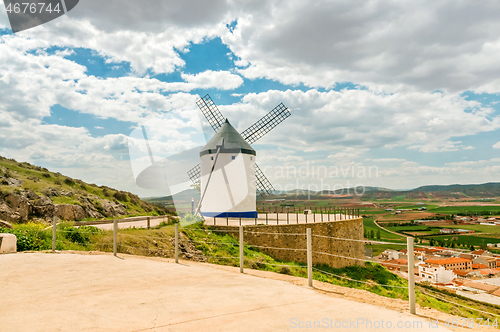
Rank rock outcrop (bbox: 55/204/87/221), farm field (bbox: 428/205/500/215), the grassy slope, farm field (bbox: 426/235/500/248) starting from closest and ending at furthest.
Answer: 1. the grassy slope
2. rock outcrop (bbox: 55/204/87/221)
3. farm field (bbox: 426/235/500/248)
4. farm field (bbox: 428/205/500/215)

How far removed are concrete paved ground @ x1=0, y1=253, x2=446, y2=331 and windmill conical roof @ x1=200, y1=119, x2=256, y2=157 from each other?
15.4 metres

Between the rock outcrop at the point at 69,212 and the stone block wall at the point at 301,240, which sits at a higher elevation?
the rock outcrop at the point at 69,212

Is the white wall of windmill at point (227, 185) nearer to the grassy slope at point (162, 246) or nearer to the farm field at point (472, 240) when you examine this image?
the grassy slope at point (162, 246)

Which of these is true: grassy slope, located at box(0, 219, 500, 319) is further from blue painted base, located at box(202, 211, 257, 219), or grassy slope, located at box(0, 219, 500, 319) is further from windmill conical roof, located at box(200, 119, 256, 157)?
windmill conical roof, located at box(200, 119, 256, 157)

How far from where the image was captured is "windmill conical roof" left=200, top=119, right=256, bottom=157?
893 inches

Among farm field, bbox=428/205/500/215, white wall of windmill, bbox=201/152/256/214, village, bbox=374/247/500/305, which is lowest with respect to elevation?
farm field, bbox=428/205/500/215

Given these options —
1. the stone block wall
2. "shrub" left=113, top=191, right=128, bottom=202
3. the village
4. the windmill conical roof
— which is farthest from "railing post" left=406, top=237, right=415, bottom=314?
"shrub" left=113, top=191, right=128, bottom=202

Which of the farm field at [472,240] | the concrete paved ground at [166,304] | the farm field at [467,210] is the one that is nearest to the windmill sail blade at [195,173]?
the concrete paved ground at [166,304]

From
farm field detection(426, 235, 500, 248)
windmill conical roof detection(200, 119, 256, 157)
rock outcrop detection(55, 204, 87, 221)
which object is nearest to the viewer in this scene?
rock outcrop detection(55, 204, 87, 221)

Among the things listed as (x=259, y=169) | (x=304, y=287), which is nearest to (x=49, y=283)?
(x=304, y=287)

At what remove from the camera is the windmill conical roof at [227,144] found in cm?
2269

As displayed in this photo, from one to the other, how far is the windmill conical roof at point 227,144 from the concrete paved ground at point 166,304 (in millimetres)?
15448

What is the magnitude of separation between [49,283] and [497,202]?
680 ft

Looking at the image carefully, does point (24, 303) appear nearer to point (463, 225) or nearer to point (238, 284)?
point (238, 284)
